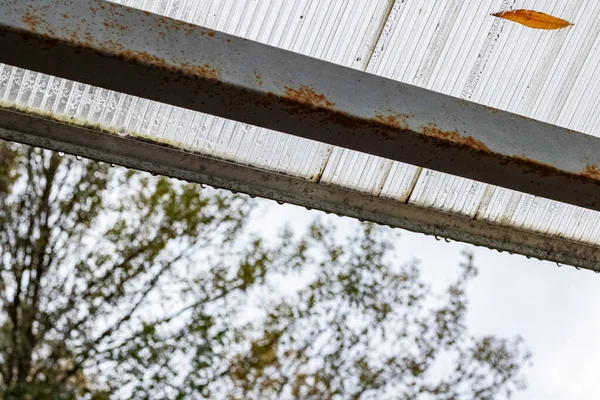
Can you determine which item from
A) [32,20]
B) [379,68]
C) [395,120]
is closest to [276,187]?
[379,68]

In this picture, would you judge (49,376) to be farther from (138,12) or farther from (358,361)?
(138,12)

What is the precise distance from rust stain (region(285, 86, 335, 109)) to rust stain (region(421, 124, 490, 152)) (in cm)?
23

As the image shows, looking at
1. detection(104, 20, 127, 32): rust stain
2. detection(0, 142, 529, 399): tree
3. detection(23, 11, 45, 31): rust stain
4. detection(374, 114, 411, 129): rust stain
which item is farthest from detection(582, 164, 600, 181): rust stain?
detection(0, 142, 529, 399): tree

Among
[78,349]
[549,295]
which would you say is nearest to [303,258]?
[78,349]

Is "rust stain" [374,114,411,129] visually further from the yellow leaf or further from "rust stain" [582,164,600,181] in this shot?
the yellow leaf

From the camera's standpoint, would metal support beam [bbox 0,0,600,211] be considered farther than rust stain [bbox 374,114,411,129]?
No

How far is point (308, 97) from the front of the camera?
5.24 ft

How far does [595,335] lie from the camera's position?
9359 millimetres

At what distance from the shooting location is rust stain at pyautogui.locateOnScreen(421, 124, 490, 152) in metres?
1.67

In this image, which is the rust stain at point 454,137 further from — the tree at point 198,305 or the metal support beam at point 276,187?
the tree at point 198,305

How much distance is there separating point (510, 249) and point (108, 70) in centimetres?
165

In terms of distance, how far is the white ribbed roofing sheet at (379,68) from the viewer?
2.26 meters

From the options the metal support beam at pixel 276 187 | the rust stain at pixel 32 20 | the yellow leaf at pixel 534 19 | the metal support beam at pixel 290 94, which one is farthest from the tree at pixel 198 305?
the rust stain at pixel 32 20

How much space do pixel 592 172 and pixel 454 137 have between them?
0.39 m
